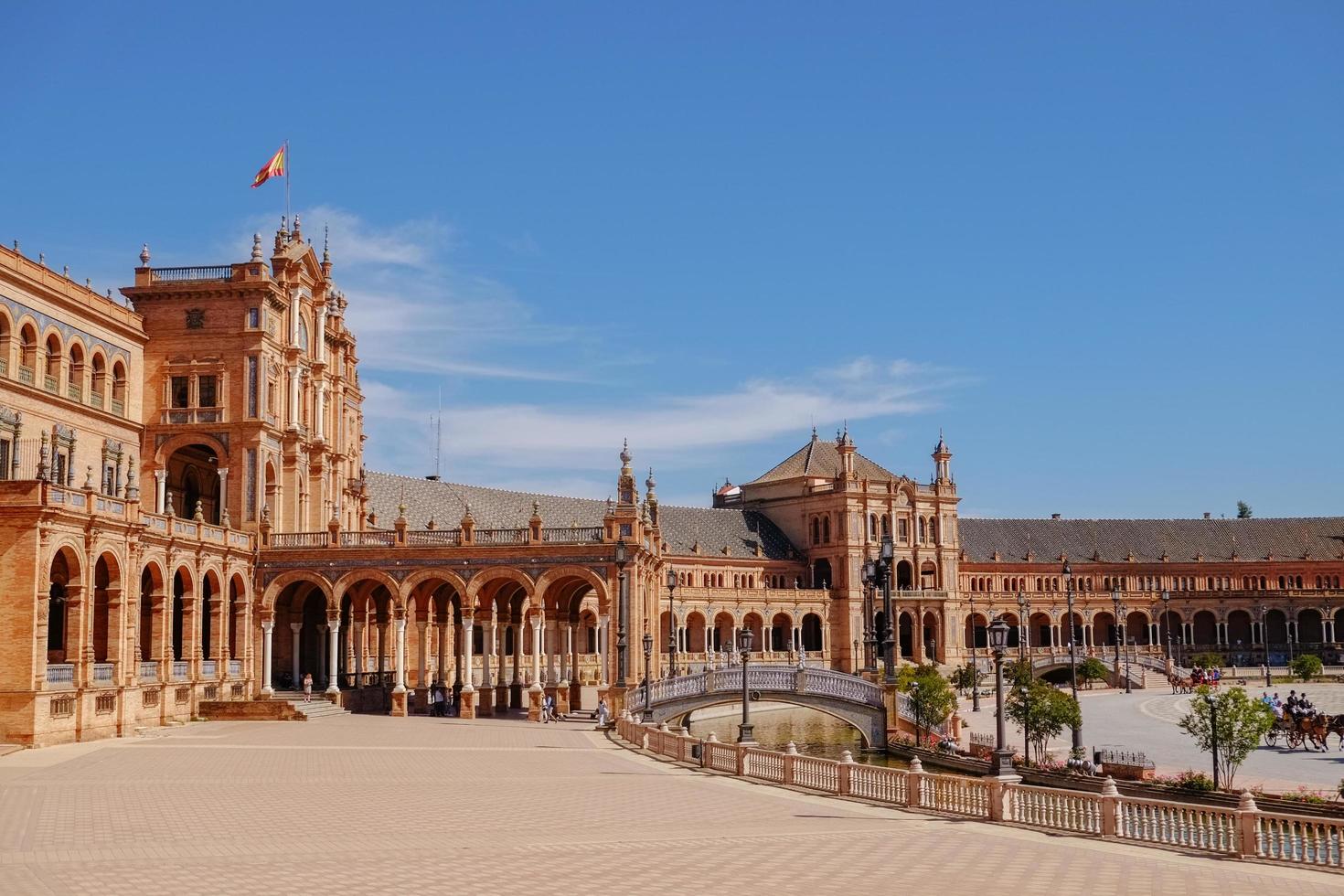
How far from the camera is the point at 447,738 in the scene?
44.9m

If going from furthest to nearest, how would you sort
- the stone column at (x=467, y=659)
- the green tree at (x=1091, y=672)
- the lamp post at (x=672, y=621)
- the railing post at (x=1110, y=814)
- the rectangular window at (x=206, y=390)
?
the green tree at (x=1091, y=672) < the rectangular window at (x=206, y=390) < the stone column at (x=467, y=659) < the lamp post at (x=672, y=621) < the railing post at (x=1110, y=814)

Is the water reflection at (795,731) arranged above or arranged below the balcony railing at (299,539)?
below

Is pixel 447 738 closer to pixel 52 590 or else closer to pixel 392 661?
pixel 52 590

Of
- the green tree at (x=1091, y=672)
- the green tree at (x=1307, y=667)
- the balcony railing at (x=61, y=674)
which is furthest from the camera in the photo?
the green tree at (x=1307, y=667)

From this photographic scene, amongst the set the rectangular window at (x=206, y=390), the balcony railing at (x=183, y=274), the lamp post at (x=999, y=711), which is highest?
the balcony railing at (x=183, y=274)

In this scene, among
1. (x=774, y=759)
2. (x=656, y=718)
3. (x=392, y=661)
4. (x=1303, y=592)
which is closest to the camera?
(x=774, y=759)

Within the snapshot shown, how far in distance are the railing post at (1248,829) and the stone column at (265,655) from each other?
42445 mm

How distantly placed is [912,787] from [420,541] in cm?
3449

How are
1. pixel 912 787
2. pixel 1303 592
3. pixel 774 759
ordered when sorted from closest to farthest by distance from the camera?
pixel 912 787
pixel 774 759
pixel 1303 592

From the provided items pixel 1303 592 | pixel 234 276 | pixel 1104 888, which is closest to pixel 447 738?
pixel 234 276

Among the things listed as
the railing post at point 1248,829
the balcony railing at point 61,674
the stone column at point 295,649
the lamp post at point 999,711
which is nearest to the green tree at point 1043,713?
the lamp post at point 999,711

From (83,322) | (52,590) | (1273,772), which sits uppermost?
(83,322)

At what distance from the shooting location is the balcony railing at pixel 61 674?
137 ft

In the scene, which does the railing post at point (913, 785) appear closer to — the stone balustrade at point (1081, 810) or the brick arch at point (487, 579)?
the stone balustrade at point (1081, 810)
